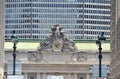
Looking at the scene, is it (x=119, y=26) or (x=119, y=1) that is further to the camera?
(x=119, y=1)

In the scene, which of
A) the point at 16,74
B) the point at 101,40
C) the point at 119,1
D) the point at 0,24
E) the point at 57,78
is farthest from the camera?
the point at 57,78

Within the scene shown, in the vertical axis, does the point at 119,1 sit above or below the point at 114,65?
above

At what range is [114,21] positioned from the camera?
428 ft

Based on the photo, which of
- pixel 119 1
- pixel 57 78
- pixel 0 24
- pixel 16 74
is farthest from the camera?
pixel 57 78

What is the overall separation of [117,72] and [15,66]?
27.0m

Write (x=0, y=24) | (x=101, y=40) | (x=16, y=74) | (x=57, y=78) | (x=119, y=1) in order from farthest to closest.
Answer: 1. (x=57, y=78)
2. (x=119, y=1)
3. (x=0, y=24)
4. (x=16, y=74)
5. (x=101, y=40)

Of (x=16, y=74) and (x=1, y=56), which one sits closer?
(x=16, y=74)

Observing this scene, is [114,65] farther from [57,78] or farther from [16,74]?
[57,78]

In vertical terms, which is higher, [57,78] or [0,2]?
[0,2]

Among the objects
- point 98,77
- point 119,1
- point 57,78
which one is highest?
point 119,1

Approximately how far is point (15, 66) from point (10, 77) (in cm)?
538

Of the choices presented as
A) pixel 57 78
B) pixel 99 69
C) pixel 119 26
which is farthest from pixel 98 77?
pixel 57 78

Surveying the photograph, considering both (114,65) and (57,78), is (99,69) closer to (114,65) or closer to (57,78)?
(114,65)

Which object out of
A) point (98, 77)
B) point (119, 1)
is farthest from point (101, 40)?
point (119, 1)
